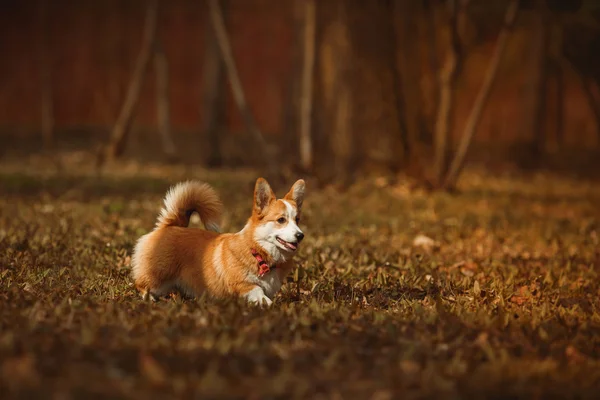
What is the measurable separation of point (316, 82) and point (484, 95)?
20.1 feet

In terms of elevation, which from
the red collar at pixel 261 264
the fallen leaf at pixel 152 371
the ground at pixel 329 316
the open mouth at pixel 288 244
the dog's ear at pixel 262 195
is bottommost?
the ground at pixel 329 316

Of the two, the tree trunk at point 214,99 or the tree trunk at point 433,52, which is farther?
the tree trunk at point 214,99

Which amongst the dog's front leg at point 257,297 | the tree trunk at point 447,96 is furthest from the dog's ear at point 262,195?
the tree trunk at point 447,96

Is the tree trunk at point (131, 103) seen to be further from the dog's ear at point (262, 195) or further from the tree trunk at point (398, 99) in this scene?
the dog's ear at point (262, 195)

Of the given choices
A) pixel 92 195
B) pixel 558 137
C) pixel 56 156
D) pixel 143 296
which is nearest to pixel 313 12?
pixel 92 195

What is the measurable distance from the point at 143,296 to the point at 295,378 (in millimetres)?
2265

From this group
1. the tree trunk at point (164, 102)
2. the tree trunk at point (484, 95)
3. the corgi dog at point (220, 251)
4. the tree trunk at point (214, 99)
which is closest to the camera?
the corgi dog at point (220, 251)

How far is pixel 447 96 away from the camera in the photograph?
13.9 meters

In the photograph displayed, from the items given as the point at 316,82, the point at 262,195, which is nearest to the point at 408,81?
the point at 316,82

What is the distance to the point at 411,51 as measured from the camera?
1708 centimetres

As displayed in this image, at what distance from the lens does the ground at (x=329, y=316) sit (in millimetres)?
3965

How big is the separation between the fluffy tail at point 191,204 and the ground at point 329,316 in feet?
2.27

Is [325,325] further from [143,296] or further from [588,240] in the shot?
[588,240]

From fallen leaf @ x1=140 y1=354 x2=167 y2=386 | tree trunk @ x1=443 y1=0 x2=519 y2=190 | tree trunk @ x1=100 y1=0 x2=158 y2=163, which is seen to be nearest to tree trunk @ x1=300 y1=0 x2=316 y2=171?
tree trunk @ x1=443 y1=0 x2=519 y2=190
